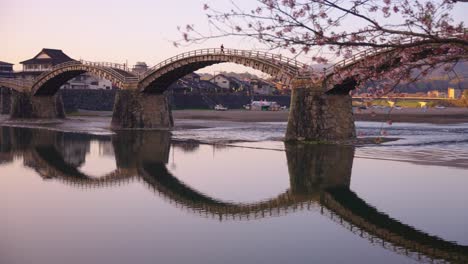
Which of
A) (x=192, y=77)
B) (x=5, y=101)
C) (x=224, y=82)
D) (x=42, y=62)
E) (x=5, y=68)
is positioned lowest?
(x=5, y=101)

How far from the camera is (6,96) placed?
80312 mm

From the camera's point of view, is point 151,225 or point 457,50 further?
point 151,225

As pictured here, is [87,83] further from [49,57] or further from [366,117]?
[366,117]

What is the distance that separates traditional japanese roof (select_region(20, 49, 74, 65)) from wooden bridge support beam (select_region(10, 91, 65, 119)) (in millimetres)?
26876

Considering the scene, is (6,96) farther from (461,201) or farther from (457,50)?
(457,50)

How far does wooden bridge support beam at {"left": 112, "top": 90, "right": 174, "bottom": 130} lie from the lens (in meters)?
51.3

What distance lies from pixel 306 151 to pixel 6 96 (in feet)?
202

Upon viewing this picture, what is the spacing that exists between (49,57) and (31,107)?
30.2m

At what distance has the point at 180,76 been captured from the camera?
53.4m

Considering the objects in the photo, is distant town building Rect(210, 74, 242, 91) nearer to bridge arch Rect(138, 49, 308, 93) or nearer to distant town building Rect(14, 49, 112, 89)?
distant town building Rect(14, 49, 112, 89)

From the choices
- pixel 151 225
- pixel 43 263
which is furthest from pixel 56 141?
pixel 43 263

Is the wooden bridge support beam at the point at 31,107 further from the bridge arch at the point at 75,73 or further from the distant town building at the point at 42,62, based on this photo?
the distant town building at the point at 42,62

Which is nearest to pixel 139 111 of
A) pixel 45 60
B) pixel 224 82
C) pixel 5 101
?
Result: pixel 5 101

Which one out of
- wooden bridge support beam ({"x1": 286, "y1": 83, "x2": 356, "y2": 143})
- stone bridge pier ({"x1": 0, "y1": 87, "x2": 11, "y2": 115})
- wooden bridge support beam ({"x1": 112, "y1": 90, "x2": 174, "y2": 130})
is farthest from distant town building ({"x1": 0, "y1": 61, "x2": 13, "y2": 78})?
wooden bridge support beam ({"x1": 286, "y1": 83, "x2": 356, "y2": 143})
